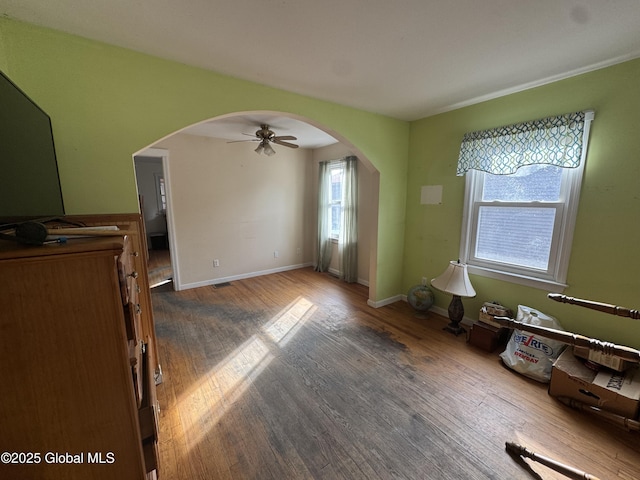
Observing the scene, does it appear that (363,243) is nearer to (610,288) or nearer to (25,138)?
(610,288)

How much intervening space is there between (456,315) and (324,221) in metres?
2.78

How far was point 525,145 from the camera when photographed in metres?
2.17

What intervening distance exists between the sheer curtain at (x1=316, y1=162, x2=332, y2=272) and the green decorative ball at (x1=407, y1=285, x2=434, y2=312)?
2.01m

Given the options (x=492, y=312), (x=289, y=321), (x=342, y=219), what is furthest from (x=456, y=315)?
(x=342, y=219)

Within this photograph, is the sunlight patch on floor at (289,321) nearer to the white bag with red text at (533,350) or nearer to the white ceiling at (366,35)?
the white bag with red text at (533,350)

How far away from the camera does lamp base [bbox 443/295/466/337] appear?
103 inches

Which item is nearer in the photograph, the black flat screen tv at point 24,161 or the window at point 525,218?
the black flat screen tv at point 24,161

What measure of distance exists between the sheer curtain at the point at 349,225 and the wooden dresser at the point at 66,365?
3571 millimetres

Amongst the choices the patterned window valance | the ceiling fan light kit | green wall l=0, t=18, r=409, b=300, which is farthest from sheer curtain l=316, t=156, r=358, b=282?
green wall l=0, t=18, r=409, b=300

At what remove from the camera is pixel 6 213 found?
0.89 meters

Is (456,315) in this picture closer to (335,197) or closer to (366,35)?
(366,35)

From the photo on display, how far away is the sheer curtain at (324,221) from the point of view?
15.1ft

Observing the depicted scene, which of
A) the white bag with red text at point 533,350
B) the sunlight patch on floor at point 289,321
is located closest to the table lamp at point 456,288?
the white bag with red text at point 533,350

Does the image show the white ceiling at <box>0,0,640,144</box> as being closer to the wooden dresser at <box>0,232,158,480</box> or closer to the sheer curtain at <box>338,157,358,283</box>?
the wooden dresser at <box>0,232,158,480</box>
